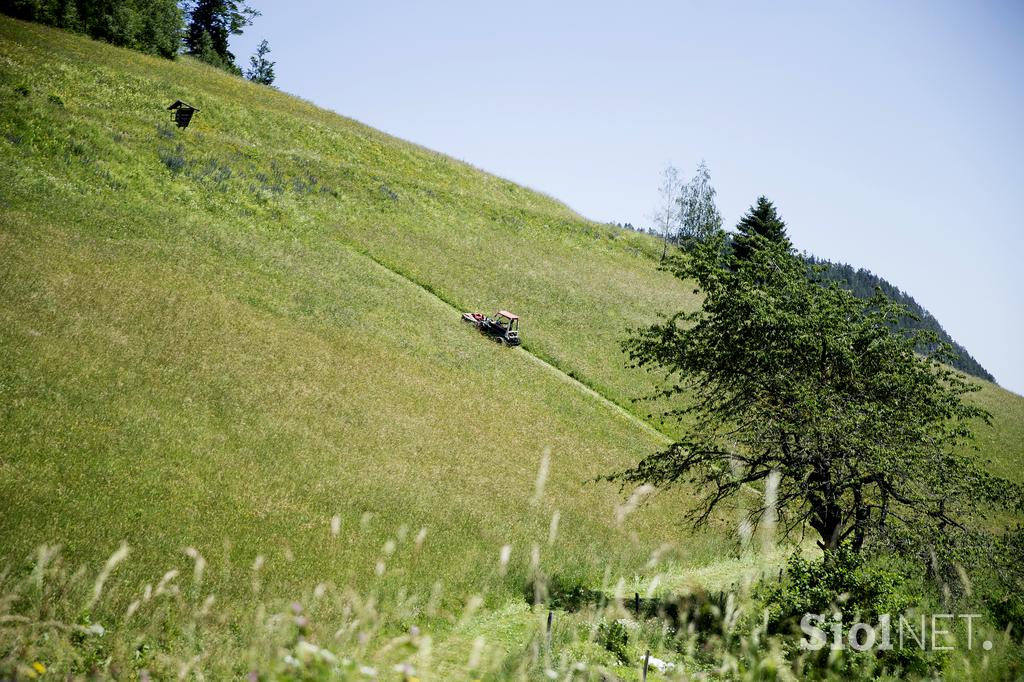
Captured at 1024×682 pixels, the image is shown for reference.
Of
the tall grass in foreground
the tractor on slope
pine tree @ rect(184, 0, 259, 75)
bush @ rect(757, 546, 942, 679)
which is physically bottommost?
the tall grass in foreground

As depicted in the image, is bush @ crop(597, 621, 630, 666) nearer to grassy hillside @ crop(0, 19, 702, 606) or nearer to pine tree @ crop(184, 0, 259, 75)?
grassy hillside @ crop(0, 19, 702, 606)

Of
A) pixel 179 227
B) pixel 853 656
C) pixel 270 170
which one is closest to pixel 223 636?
pixel 853 656

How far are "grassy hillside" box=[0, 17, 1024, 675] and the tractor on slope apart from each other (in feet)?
4.87

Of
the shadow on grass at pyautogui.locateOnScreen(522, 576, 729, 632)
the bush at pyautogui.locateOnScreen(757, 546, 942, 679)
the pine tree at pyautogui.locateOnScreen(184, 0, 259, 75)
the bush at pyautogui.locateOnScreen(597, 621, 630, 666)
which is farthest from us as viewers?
the pine tree at pyautogui.locateOnScreen(184, 0, 259, 75)

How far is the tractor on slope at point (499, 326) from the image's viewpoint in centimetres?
3678

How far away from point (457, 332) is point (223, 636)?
86.1ft

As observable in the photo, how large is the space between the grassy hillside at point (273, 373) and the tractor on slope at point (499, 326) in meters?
1.48

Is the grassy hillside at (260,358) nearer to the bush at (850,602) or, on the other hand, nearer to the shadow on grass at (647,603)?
the shadow on grass at (647,603)

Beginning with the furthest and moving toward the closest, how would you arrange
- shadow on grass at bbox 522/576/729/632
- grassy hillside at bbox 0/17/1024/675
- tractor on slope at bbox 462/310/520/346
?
1. tractor on slope at bbox 462/310/520/346
2. grassy hillside at bbox 0/17/1024/675
3. shadow on grass at bbox 522/576/729/632

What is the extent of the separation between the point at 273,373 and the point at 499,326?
17.1 meters

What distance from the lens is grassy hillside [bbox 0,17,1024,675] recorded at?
1330 cm

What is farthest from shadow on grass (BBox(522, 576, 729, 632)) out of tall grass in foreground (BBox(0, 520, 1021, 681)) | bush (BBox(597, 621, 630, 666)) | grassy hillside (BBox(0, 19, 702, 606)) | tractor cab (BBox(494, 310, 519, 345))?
tractor cab (BBox(494, 310, 519, 345))

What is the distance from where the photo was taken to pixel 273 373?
22156 millimetres

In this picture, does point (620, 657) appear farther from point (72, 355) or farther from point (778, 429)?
point (72, 355)
